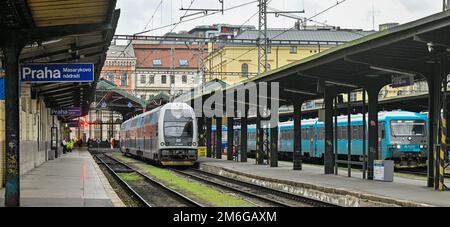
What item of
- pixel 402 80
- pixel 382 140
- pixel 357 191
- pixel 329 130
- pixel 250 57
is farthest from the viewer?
pixel 250 57

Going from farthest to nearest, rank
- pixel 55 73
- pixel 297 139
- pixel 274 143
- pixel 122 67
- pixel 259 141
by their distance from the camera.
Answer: pixel 122 67 → pixel 259 141 → pixel 274 143 → pixel 297 139 → pixel 55 73

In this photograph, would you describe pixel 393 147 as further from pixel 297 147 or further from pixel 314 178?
pixel 314 178

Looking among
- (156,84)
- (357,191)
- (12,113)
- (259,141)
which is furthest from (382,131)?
(156,84)

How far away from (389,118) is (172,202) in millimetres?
13807

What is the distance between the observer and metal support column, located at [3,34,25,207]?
40.1ft

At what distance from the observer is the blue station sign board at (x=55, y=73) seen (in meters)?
13.4

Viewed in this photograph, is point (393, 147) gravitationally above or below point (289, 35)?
below

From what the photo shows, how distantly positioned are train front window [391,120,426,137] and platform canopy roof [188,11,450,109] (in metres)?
5.49

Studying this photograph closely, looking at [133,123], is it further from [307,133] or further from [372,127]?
[372,127]

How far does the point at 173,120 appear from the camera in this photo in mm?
33750

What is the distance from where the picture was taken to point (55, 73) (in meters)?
13.6

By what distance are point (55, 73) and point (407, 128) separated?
19.5 m

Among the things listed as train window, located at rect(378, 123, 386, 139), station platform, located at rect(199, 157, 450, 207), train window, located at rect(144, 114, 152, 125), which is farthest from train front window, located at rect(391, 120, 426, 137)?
train window, located at rect(144, 114, 152, 125)
